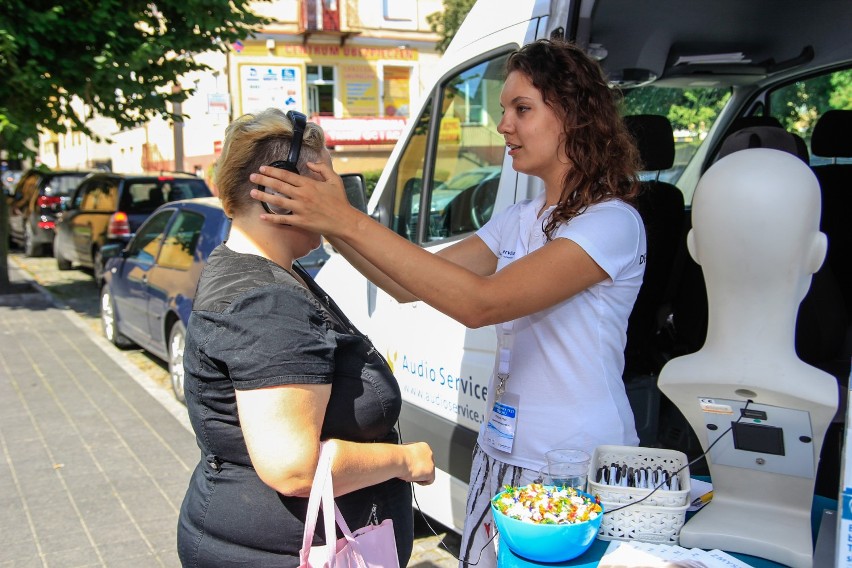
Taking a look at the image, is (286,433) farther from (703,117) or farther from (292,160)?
(703,117)

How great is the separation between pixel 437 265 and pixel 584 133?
54 cm

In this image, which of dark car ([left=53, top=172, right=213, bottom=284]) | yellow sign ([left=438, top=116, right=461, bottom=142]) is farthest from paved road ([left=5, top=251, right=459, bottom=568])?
yellow sign ([left=438, top=116, right=461, bottom=142])

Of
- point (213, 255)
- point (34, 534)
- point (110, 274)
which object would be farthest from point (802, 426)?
point (110, 274)

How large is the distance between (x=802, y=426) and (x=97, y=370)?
782 cm

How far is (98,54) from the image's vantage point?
11109mm

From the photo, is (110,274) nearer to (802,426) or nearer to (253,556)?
(253,556)

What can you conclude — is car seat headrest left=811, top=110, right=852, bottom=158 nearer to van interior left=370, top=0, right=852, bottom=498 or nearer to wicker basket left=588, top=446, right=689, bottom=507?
van interior left=370, top=0, right=852, bottom=498

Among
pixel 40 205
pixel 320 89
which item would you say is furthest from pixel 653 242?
pixel 320 89

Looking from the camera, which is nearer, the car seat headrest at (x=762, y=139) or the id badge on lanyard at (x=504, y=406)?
the id badge on lanyard at (x=504, y=406)

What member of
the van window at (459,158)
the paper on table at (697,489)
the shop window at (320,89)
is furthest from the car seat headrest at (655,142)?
the shop window at (320,89)

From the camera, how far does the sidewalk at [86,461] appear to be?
173 inches

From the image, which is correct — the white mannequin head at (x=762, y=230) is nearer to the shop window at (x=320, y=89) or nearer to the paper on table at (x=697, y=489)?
the paper on table at (x=697, y=489)

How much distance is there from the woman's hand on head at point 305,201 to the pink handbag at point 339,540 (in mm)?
465

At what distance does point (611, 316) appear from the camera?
2066mm
